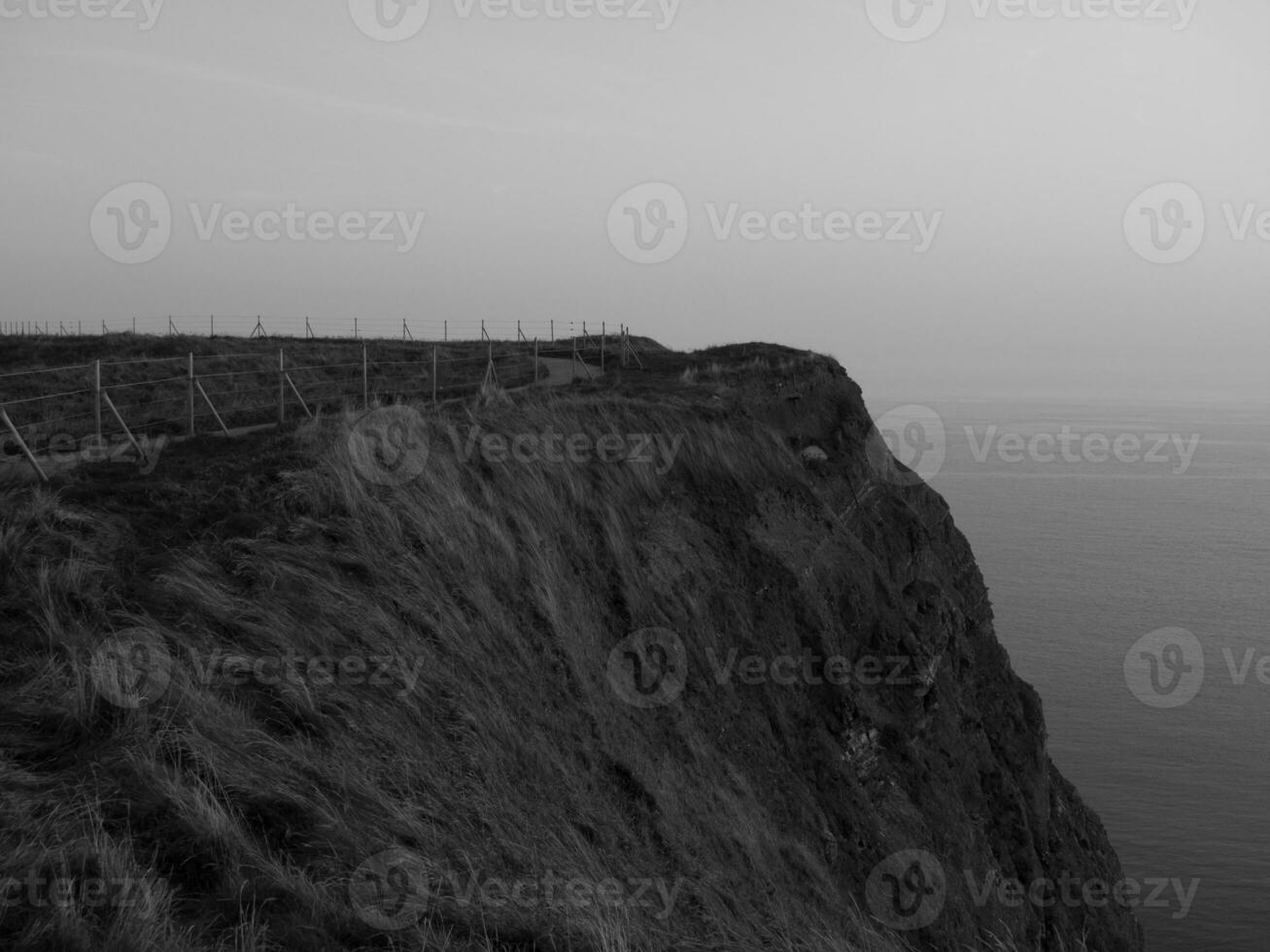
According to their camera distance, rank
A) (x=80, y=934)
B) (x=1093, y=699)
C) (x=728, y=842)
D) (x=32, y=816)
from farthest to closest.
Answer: (x=1093, y=699) → (x=728, y=842) → (x=32, y=816) → (x=80, y=934)

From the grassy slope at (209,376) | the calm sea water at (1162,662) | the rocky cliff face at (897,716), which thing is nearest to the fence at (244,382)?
the grassy slope at (209,376)

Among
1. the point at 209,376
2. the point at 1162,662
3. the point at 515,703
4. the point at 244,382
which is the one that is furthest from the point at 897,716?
the point at 1162,662

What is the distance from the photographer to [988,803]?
19906 millimetres

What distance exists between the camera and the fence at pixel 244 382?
68.1 ft

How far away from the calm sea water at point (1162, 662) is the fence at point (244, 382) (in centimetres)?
1424

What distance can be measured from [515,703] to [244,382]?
83.6 feet

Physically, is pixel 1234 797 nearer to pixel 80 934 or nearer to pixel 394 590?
pixel 394 590

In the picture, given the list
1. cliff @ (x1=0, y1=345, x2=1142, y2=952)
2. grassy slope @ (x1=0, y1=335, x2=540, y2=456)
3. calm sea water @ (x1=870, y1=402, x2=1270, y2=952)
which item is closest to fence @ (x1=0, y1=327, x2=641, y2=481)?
grassy slope @ (x1=0, y1=335, x2=540, y2=456)

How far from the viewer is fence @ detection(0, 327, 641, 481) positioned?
2077 centimetres

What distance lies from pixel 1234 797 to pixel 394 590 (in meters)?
35.6

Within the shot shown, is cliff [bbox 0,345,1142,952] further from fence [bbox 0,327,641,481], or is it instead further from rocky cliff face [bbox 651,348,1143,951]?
fence [bbox 0,327,641,481]

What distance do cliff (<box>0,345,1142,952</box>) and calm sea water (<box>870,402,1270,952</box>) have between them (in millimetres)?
9633

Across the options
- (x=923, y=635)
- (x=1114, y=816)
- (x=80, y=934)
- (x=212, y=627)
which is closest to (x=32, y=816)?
(x=80, y=934)

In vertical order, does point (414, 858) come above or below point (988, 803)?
above
